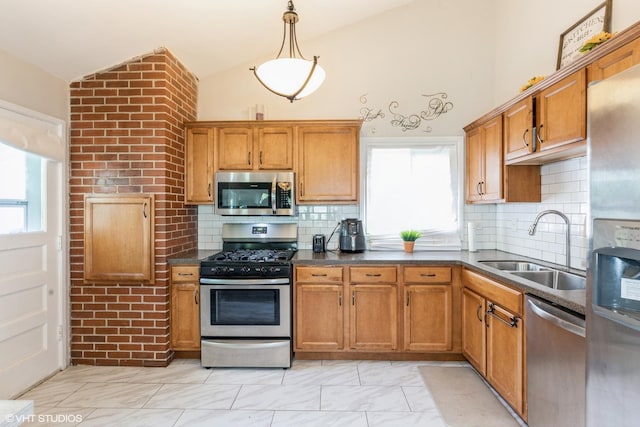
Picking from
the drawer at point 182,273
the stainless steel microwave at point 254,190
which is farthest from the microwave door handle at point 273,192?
the drawer at point 182,273

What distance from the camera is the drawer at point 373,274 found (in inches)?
120

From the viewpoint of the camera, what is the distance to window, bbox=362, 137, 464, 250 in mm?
3680

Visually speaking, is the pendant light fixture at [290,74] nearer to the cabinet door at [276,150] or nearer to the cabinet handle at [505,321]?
the cabinet door at [276,150]

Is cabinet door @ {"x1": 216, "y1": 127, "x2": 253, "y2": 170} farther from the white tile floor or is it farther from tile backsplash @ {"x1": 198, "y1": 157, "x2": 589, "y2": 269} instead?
the white tile floor

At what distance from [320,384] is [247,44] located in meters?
3.04

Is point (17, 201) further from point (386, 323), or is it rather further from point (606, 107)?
point (606, 107)

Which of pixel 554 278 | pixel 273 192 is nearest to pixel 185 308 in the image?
pixel 273 192

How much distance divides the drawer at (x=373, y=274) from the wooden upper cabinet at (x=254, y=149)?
1158mm

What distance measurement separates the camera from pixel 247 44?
3.37m

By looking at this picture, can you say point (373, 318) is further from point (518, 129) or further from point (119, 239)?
point (119, 239)

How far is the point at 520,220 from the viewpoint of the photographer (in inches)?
129

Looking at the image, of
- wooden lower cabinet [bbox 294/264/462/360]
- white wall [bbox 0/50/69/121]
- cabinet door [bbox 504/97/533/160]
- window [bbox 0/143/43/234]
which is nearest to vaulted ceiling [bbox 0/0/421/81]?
white wall [bbox 0/50/69/121]

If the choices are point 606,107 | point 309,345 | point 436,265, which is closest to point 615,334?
point 606,107

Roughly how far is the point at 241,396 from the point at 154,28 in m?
2.82
